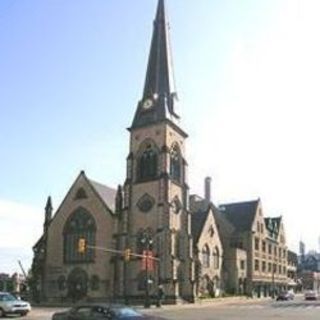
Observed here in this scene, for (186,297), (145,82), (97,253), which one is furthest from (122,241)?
(145,82)

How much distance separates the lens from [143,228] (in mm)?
69688

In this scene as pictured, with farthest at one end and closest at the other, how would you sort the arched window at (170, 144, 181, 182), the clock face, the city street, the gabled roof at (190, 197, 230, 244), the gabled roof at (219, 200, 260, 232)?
the gabled roof at (219, 200, 260, 232), the gabled roof at (190, 197, 230, 244), the clock face, the arched window at (170, 144, 181, 182), the city street

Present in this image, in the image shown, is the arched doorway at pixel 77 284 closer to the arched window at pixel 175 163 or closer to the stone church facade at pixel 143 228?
the stone church facade at pixel 143 228

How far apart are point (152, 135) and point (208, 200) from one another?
2742 cm

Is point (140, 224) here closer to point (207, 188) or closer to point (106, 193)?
point (106, 193)

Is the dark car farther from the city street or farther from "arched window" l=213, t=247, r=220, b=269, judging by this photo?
"arched window" l=213, t=247, r=220, b=269

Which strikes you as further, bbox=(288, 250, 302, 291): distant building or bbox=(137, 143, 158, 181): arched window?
bbox=(288, 250, 302, 291): distant building

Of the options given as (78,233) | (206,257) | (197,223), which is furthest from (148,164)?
(206,257)

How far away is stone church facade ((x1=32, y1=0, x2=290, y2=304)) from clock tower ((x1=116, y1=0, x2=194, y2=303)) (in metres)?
0.10

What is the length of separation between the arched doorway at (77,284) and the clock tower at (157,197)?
4.94m

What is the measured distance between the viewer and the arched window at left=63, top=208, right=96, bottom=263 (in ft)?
237

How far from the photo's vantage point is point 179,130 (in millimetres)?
75312

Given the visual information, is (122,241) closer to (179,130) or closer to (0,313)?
(179,130)

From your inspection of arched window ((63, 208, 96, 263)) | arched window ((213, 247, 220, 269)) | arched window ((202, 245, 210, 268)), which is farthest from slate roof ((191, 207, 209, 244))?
arched window ((63, 208, 96, 263))
